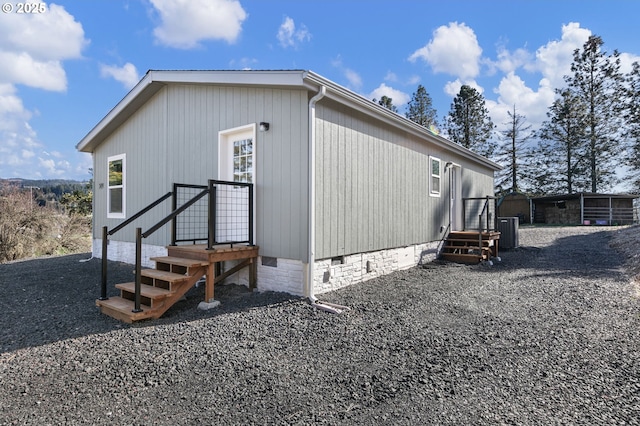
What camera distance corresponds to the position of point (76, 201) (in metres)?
17.1

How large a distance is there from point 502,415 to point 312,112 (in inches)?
155

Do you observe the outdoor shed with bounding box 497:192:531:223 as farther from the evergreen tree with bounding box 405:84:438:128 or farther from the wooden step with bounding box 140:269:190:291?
the wooden step with bounding box 140:269:190:291

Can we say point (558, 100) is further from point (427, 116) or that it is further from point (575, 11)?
point (575, 11)

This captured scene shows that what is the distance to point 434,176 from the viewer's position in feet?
27.8

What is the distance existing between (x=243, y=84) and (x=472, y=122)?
25.3m

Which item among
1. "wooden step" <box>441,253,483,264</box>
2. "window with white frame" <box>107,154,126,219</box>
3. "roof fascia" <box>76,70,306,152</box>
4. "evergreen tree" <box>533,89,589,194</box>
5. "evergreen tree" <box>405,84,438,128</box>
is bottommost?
"wooden step" <box>441,253,483,264</box>

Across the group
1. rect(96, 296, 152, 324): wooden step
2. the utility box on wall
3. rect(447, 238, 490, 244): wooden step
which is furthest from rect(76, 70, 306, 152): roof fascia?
the utility box on wall

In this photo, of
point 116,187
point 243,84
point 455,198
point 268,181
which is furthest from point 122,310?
point 455,198

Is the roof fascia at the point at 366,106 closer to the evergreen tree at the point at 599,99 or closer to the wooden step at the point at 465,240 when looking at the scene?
the wooden step at the point at 465,240

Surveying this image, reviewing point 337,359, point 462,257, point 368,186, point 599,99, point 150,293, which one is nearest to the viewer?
point 337,359

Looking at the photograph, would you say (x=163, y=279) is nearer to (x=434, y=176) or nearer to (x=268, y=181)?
(x=268, y=181)

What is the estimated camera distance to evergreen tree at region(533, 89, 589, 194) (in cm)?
2433

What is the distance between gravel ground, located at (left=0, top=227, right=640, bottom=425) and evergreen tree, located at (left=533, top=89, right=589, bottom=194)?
24.8 m

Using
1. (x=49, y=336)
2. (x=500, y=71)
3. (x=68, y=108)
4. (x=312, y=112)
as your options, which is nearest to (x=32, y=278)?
(x=49, y=336)
